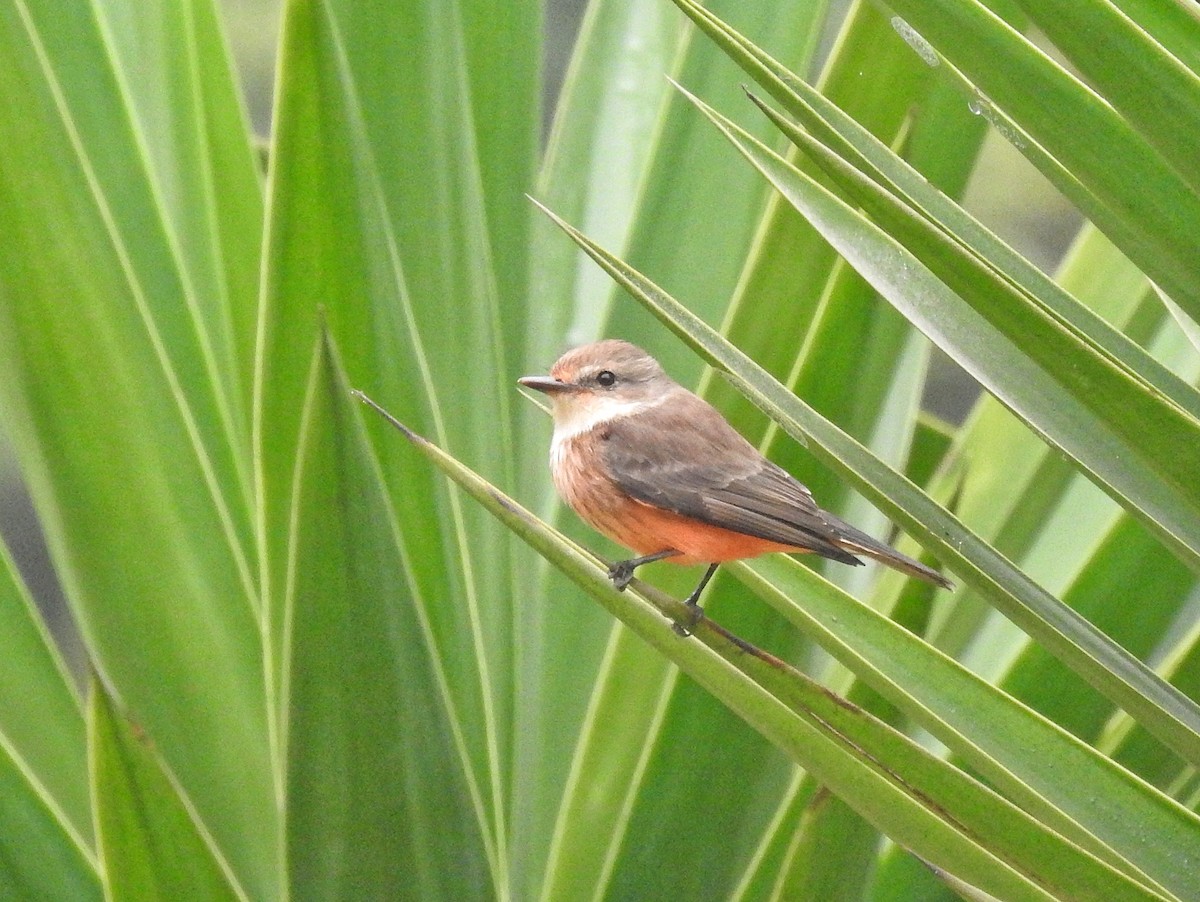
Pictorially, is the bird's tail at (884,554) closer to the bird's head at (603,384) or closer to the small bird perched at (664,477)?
the small bird perched at (664,477)

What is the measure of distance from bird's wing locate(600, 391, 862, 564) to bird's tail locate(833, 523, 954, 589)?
14mm

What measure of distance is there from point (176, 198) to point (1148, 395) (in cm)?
148

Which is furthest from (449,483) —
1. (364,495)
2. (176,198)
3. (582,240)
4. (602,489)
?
(176,198)

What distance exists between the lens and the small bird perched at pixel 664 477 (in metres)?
1.41

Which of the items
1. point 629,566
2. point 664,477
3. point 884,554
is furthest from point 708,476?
point 884,554

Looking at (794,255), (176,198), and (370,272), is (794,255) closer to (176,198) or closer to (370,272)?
(370,272)

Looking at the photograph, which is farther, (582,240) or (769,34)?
(769,34)

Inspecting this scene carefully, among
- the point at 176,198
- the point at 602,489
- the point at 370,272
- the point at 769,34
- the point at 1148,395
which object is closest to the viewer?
the point at 1148,395

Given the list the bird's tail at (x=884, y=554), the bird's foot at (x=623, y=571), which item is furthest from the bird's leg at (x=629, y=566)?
the bird's tail at (x=884, y=554)

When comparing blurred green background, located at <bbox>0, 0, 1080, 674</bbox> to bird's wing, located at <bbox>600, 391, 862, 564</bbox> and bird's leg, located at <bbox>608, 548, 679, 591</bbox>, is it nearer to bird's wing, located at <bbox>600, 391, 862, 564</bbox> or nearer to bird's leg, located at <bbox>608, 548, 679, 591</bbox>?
bird's wing, located at <bbox>600, 391, 862, 564</bbox>

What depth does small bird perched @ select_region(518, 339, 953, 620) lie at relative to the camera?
1.41 meters

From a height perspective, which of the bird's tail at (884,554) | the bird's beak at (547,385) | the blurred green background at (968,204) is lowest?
the blurred green background at (968,204)

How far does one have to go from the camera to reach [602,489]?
1.54 metres

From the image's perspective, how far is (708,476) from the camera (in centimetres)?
158
